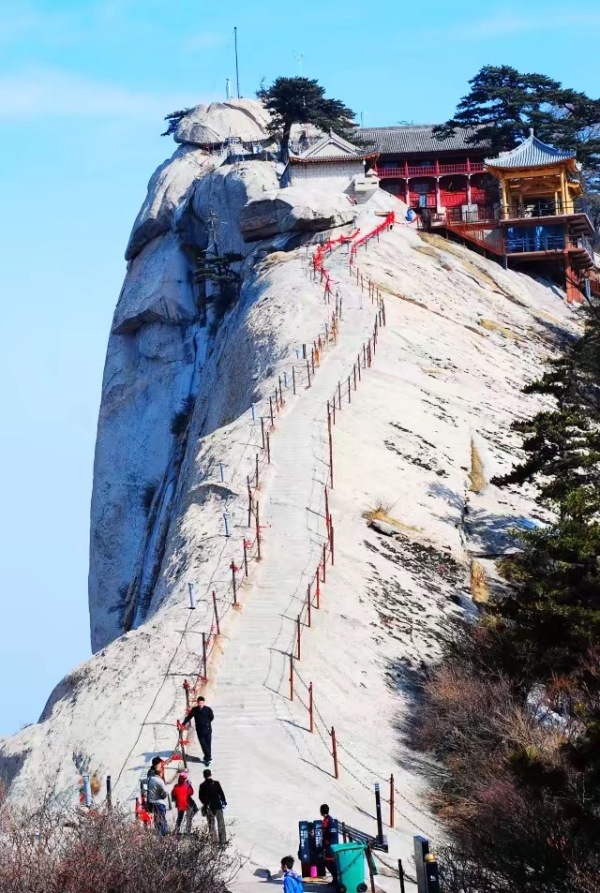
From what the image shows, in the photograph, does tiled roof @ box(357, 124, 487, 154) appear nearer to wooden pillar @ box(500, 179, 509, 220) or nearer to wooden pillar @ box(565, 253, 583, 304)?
wooden pillar @ box(500, 179, 509, 220)

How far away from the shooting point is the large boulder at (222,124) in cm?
10244

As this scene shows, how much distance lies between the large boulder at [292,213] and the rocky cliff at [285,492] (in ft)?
0.44

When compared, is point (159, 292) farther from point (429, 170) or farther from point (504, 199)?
point (504, 199)

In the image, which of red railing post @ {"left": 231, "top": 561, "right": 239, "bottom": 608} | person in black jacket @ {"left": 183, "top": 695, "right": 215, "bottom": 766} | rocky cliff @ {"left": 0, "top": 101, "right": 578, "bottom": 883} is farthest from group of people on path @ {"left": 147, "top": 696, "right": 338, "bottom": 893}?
red railing post @ {"left": 231, "top": 561, "right": 239, "bottom": 608}

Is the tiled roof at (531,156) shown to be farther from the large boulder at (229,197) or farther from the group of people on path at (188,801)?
the group of people on path at (188,801)

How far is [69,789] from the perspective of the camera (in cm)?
2881

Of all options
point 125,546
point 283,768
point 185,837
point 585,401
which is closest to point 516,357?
point 585,401

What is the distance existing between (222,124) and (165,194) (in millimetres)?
9414

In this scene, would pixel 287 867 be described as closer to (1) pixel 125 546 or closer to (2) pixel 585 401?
(2) pixel 585 401

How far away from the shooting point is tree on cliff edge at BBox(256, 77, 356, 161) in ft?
318

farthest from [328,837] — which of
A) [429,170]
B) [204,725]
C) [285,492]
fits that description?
[429,170]

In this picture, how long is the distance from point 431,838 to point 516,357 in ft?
144

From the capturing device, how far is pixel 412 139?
100812 millimetres

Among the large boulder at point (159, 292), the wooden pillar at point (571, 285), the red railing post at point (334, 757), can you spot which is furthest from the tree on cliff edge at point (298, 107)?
the red railing post at point (334, 757)
